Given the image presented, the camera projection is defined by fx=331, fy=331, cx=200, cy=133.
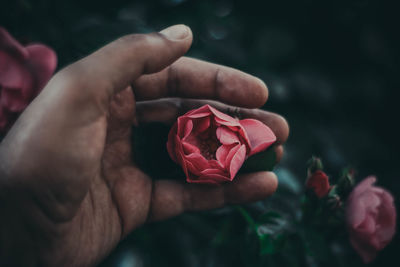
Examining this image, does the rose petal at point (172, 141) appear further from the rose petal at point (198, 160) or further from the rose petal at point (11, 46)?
the rose petal at point (11, 46)

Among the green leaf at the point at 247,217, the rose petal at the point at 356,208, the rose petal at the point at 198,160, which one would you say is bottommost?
the green leaf at the point at 247,217

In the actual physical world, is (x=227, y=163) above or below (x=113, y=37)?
below

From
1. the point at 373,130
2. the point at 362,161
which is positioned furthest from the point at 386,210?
the point at 373,130

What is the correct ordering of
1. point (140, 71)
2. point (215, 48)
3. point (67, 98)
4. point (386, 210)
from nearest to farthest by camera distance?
point (67, 98), point (140, 71), point (386, 210), point (215, 48)

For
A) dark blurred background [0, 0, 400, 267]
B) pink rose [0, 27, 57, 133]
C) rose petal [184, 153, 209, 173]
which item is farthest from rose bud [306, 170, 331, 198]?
pink rose [0, 27, 57, 133]

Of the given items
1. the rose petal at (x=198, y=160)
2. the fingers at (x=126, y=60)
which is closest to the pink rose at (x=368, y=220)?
the rose petal at (x=198, y=160)

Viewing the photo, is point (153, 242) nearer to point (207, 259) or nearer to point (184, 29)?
point (207, 259)
